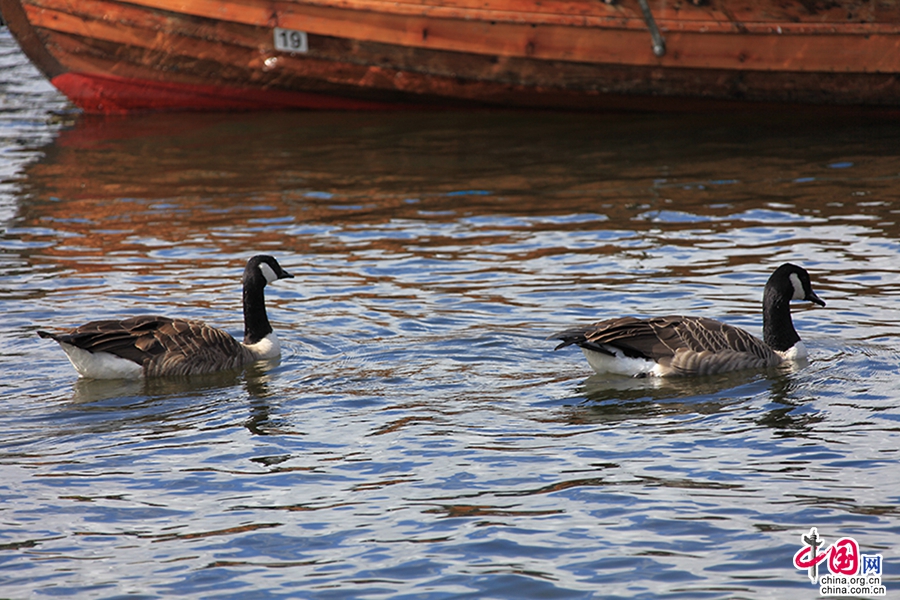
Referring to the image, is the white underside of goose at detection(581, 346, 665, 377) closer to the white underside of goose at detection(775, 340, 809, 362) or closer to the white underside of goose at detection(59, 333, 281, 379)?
the white underside of goose at detection(775, 340, 809, 362)

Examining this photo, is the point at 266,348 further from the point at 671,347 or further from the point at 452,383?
the point at 671,347

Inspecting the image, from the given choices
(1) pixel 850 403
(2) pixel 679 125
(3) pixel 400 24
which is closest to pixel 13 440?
(1) pixel 850 403

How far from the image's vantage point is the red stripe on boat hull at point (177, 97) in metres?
20.7

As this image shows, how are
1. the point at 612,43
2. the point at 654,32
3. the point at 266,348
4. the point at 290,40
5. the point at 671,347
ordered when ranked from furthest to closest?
1. the point at 290,40
2. the point at 612,43
3. the point at 654,32
4. the point at 266,348
5. the point at 671,347

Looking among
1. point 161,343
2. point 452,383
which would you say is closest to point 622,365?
point 452,383

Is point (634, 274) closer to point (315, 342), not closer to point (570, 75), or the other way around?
point (315, 342)

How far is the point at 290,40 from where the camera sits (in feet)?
62.2

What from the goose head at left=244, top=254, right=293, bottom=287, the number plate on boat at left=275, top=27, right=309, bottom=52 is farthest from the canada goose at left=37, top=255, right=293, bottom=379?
the number plate on boat at left=275, top=27, right=309, bottom=52

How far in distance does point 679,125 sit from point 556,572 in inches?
550

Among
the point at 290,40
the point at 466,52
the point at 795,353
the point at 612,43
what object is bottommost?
the point at 795,353

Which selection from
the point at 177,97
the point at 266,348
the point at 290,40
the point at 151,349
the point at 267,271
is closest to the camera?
the point at 151,349

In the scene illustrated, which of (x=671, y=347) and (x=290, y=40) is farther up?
(x=290, y=40)

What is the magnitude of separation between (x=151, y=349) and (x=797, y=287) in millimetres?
5487

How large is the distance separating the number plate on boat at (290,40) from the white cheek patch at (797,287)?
440 inches
